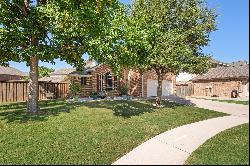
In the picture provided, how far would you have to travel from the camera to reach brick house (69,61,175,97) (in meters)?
33.9

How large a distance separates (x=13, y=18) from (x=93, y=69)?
17878 mm

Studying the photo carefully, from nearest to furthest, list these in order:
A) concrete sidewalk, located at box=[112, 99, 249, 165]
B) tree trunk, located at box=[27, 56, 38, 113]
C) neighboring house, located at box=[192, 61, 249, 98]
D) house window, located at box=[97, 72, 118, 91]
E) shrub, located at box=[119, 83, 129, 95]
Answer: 1. concrete sidewalk, located at box=[112, 99, 249, 165]
2. tree trunk, located at box=[27, 56, 38, 113]
3. house window, located at box=[97, 72, 118, 91]
4. shrub, located at box=[119, 83, 129, 95]
5. neighboring house, located at box=[192, 61, 249, 98]

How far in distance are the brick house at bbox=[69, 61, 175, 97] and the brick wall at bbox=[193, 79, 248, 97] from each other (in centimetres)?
1136

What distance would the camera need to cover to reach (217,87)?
153 ft

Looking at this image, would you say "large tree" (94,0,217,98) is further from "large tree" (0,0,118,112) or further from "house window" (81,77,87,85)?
"house window" (81,77,87,85)

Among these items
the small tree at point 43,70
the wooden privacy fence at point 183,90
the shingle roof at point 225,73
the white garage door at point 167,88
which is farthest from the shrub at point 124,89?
the shingle roof at point 225,73

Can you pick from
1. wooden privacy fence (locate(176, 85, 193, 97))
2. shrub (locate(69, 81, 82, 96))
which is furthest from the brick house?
wooden privacy fence (locate(176, 85, 193, 97))

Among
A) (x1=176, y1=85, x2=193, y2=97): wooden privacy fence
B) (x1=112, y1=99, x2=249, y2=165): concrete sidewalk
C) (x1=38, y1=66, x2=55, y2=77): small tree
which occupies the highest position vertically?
(x1=38, y1=66, x2=55, y2=77): small tree

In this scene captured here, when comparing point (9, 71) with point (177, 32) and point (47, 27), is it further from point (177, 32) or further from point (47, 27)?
point (47, 27)

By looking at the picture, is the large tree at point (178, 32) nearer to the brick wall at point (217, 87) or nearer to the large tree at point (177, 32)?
the large tree at point (177, 32)

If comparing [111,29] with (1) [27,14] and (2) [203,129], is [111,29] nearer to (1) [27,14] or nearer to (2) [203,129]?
(1) [27,14]

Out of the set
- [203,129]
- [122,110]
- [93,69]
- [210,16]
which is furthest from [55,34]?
[93,69]

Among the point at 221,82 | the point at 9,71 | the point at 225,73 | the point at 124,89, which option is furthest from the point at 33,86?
the point at 9,71

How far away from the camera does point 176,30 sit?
2422 centimetres
